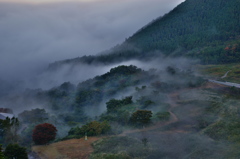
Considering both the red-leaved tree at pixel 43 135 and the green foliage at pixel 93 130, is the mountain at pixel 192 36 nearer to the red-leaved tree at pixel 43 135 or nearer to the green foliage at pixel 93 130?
the green foliage at pixel 93 130

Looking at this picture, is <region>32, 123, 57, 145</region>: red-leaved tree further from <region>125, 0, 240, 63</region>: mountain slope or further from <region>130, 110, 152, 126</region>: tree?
<region>125, 0, 240, 63</region>: mountain slope

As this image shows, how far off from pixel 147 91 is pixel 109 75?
2464cm

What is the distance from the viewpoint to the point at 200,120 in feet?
73.9

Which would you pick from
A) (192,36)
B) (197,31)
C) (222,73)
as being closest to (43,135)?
(222,73)

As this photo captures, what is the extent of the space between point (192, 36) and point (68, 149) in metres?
70.9

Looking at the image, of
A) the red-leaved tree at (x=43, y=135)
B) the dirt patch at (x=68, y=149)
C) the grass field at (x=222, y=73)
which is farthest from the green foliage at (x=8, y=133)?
the grass field at (x=222, y=73)

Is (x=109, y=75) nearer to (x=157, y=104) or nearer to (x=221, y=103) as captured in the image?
(x=157, y=104)

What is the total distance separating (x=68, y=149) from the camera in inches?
791

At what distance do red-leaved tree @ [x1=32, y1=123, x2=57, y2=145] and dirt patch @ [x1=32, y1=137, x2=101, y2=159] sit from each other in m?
0.58

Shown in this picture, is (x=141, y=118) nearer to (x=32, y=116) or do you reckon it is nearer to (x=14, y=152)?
(x=14, y=152)

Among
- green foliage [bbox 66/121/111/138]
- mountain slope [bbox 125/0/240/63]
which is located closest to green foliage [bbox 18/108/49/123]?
green foliage [bbox 66/121/111/138]

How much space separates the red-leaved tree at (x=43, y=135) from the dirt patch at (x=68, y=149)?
582 mm

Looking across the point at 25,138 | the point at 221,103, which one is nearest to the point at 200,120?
the point at 221,103

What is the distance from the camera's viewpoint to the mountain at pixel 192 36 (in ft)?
212
